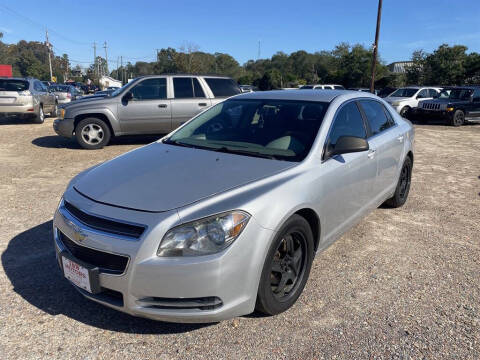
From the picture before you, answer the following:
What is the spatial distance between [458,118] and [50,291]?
17124 millimetres

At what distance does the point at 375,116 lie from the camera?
456 centimetres

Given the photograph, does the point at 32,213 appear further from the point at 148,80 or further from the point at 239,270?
the point at 148,80

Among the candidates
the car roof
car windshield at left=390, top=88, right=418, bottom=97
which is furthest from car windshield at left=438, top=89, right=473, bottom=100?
the car roof

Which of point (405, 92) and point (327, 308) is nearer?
point (327, 308)

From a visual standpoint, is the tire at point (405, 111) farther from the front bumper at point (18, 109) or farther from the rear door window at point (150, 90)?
the front bumper at point (18, 109)

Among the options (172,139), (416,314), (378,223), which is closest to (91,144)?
(172,139)

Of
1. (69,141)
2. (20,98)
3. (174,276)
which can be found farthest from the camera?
(20,98)

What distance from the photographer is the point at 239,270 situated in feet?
7.95

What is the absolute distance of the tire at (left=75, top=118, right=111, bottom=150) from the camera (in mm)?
9219

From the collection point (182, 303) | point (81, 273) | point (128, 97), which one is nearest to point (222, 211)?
point (182, 303)

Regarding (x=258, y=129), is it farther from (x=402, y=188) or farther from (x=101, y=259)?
(x=402, y=188)

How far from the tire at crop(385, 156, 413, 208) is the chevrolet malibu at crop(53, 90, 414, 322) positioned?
4.27ft

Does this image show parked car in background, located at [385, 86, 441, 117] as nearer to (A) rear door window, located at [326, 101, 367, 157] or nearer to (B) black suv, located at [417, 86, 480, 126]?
(B) black suv, located at [417, 86, 480, 126]

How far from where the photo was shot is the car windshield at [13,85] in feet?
42.1
